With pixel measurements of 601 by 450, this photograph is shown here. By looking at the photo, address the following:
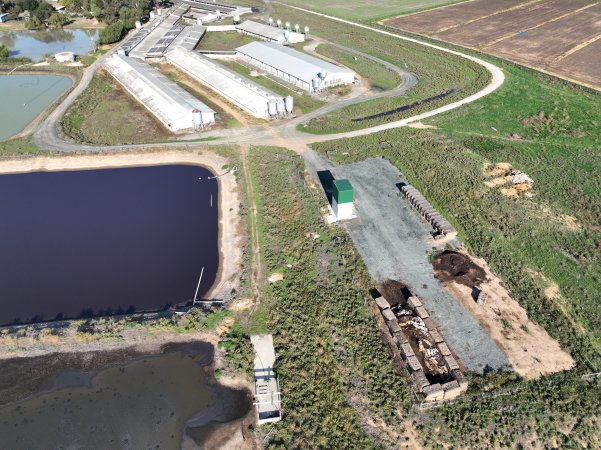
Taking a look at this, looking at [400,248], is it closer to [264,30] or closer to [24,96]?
[24,96]

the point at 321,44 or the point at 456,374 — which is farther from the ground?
the point at 321,44

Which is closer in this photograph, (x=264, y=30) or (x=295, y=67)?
(x=295, y=67)

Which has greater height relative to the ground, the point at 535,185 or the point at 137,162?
the point at 137,162

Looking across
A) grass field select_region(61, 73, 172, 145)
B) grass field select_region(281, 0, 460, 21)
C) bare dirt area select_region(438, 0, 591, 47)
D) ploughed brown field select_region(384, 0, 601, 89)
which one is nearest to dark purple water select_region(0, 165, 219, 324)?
grass field select_region(61, 73, 172, 145)

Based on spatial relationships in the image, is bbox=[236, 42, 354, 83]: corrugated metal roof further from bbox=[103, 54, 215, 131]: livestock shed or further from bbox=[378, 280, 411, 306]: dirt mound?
bbox=[378, 280, 411, 306]: dirt mound

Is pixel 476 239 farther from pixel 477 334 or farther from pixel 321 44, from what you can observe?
pixel 321 44

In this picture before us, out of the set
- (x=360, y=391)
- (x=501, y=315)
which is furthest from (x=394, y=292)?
(x=360, y=391)

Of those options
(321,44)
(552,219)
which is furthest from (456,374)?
(321,44)
